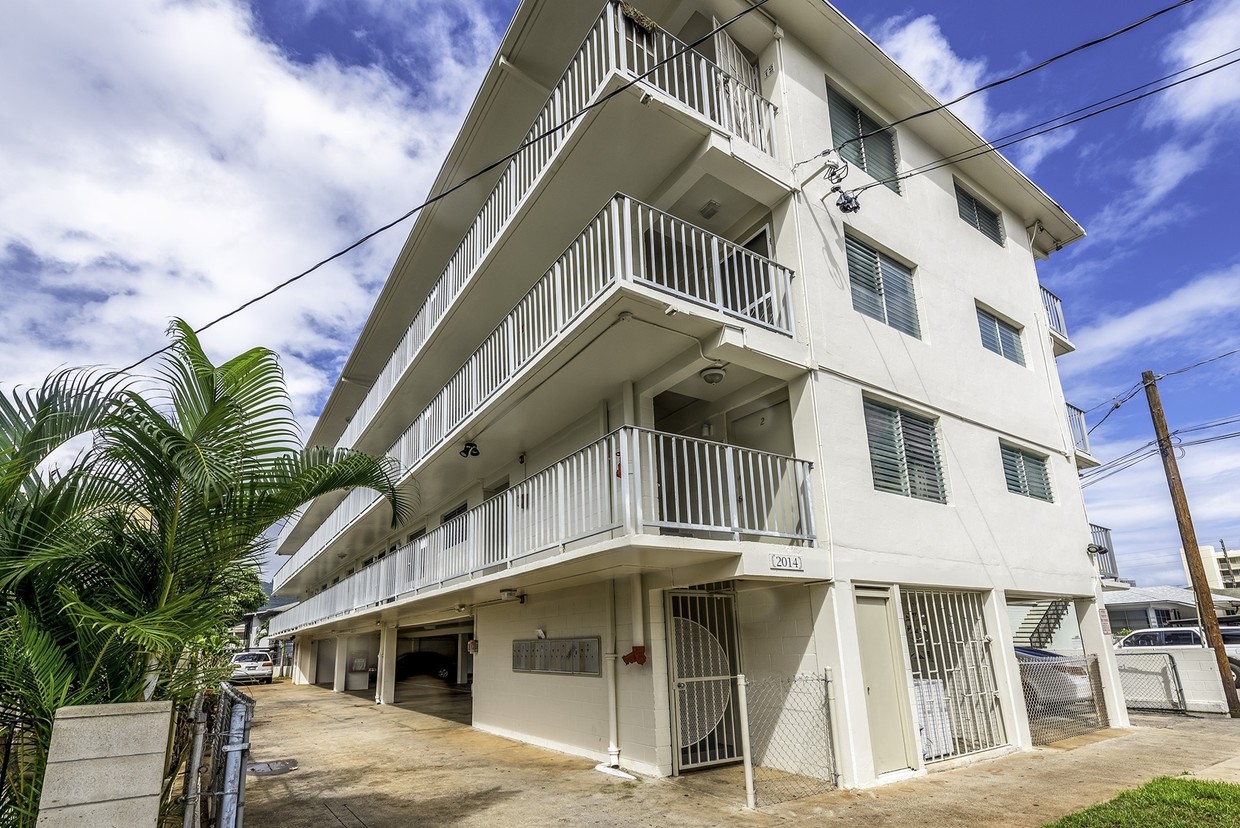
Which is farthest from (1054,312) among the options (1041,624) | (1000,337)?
(1041,624)

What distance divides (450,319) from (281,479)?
8.64 metres

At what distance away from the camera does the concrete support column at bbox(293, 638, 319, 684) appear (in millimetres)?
33531

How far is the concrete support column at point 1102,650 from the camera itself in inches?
456

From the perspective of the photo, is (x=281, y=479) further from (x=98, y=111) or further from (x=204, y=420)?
(x=98, y=111)

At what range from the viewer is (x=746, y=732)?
6770mm

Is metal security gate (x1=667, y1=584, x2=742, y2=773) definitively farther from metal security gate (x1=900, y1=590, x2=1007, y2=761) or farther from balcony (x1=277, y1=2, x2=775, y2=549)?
balcony (x1=277, y1=2, x2=775, y2=549)

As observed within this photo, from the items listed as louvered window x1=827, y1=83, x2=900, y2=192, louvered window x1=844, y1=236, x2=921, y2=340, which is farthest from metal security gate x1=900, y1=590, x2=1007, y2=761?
louvered window x1=827, y1=83, x2=900, y2=192

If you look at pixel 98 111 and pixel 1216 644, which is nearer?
pixel 98 111

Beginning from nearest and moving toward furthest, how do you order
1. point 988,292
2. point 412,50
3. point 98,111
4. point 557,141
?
point 98,111 → point 412,50 → point 557,141 → point 988,292

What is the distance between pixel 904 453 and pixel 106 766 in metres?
9.25

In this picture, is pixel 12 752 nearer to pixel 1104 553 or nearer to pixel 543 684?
pixel 543 684

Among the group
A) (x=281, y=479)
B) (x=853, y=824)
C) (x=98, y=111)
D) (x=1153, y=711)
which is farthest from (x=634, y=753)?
(x=1153, y=711)

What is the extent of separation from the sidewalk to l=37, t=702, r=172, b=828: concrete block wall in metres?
3.55

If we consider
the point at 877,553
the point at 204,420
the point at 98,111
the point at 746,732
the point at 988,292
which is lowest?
the point at 746,732
